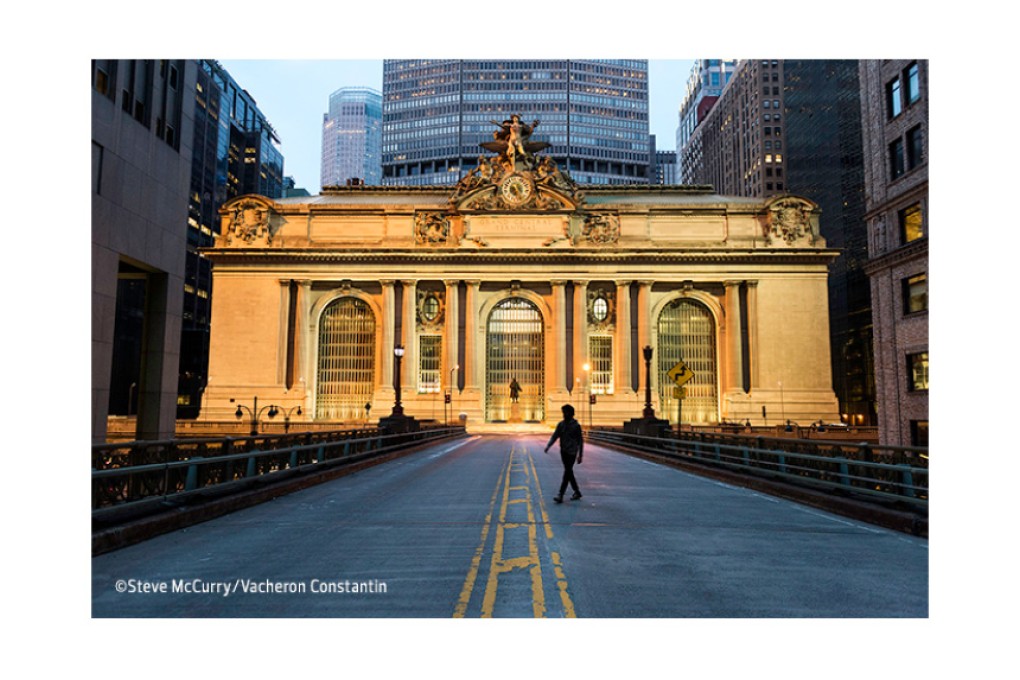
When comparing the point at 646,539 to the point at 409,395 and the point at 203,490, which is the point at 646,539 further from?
the point at 409,395

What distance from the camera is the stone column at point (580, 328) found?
65.1 meters

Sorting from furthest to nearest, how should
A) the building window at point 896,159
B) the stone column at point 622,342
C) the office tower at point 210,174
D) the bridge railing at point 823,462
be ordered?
1. the office tower at point 210,174
2. the stone column at point 622,342
3. the building window at point 896,159
4. the bridge railing at point 823,462

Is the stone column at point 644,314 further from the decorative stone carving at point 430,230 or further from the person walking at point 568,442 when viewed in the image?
the person walking at point 568,442

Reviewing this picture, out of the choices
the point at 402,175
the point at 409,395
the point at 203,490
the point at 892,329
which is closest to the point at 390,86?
the point at 402,175

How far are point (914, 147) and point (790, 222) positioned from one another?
4230cm

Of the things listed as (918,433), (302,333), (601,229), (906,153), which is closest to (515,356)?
(601,229)

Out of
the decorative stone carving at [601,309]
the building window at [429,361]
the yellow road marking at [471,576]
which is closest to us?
the yellow road marking at [471,576]

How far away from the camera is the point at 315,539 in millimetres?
8781

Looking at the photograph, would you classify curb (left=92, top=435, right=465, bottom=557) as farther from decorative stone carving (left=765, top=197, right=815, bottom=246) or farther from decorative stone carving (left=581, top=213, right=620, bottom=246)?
decorative stone carving (left=765, top=197, right=815, bottom=246)

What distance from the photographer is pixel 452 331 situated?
65.7 metres

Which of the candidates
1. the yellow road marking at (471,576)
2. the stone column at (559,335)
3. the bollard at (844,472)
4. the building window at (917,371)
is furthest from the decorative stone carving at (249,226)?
the bollard at (844,472)

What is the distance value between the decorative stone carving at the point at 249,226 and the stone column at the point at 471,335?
65.4ft

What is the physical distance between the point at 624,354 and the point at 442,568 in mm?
58742

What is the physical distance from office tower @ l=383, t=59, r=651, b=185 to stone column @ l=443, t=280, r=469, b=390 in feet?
276
